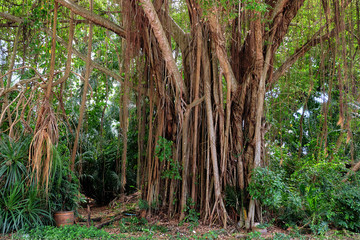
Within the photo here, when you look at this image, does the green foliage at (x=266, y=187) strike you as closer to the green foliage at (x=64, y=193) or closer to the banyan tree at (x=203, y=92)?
Answer: the banyan tree at (x=203, y=92)

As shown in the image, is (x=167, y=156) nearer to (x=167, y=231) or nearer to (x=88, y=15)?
(x=167, y=231)

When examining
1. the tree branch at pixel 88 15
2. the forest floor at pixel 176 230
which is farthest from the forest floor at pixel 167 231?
the tree branch at pixel 88 15

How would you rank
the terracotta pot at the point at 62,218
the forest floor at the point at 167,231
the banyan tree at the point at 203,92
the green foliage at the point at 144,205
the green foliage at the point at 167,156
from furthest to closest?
the green foliage at the point at 144,205
the green foliage at the point at 167,156
the banyan tree at the point at 203,92
the terracotta pot at the point at 62,218
the forest floor at the point at 167,231

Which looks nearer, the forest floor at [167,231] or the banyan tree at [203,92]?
the forest floor at [167,231]

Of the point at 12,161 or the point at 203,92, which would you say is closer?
the point at 12,161

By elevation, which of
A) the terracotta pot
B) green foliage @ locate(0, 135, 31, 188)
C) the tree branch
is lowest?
the terracotta pot

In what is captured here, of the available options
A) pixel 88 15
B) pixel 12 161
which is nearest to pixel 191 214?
pixel 12 161

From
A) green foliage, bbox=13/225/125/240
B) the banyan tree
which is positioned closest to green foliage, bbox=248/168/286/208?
the banyan tree

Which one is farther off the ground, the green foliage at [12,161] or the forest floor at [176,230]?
the green foliage at [12,161]

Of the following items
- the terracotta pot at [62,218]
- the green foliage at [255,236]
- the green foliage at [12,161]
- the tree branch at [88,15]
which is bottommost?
the green foliage at [255,236]

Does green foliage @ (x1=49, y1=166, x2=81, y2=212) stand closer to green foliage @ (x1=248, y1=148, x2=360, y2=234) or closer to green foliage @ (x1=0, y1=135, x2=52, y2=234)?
green foliage @ (x1=0, y1=135, x2=52, y2=234)

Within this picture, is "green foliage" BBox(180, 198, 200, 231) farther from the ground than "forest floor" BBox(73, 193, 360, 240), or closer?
farther from the ground

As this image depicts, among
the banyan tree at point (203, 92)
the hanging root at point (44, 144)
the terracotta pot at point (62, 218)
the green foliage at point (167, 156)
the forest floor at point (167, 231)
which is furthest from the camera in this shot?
the green foliage at point (167, 156)

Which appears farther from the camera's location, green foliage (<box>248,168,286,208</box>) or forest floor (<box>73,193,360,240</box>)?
green foliage (<box>248,168,286,208</box>)
